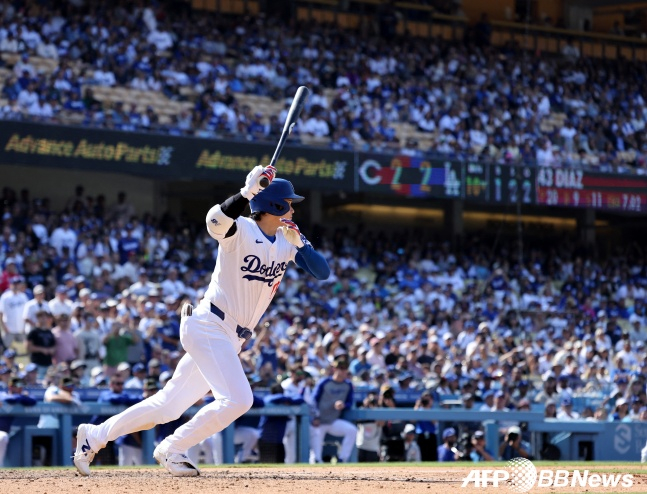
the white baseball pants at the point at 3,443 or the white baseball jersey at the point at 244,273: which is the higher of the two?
the white baseball jersey at the point at 244,273

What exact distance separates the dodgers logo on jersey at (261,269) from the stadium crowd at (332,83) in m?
13.0

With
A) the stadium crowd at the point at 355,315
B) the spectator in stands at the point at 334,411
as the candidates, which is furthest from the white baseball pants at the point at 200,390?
the spectator in stands at the point at 334,411

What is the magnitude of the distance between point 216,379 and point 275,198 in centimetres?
114

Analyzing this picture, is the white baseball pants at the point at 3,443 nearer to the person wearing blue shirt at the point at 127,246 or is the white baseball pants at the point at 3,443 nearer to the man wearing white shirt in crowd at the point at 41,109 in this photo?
the person wearing blue shirt at the point at 127,246

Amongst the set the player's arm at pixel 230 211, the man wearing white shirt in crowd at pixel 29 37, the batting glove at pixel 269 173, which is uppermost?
the man wearing white shirt in crowd at pixel 29 37

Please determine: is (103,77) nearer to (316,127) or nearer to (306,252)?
(316,127)

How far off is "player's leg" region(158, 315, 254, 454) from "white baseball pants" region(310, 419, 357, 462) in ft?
18.3

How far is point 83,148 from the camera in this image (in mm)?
20578

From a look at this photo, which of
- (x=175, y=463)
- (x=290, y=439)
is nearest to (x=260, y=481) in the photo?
(x=175, y=463)

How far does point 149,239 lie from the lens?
780 inches

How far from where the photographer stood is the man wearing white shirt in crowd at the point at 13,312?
584 inches

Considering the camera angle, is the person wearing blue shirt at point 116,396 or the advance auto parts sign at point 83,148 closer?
the person wearing blue shirt at point 116,396

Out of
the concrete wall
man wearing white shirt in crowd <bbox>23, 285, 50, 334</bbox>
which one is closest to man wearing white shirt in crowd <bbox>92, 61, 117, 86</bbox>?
the concrete wall

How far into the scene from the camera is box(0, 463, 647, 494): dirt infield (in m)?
6.69
